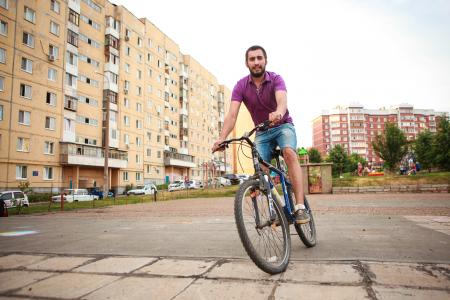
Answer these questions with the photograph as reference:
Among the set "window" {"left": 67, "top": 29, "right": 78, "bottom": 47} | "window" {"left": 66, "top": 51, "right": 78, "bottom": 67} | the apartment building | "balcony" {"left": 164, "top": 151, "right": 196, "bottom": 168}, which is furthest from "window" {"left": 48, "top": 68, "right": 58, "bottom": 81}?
the apartment building

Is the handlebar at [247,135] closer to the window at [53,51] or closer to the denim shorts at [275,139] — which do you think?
the denim shorts at [275,139]

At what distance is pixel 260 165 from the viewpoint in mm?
3012

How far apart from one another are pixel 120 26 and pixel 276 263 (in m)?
48.6

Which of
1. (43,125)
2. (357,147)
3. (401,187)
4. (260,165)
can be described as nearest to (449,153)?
(401,187)

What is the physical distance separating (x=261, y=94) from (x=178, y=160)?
5375cm

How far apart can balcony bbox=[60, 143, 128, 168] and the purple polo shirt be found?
114 ft

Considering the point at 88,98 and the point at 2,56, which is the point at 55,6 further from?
the point at 88,98

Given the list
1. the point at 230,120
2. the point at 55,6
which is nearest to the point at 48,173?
the point at 55,6

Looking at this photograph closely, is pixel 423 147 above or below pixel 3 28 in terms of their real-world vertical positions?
below

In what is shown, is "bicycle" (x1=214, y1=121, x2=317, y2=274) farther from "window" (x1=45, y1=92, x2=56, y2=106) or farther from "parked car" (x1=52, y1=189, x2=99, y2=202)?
"window" (x1=45, y1=92, x2=56, y2=106)

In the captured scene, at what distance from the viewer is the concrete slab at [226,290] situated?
203 cm

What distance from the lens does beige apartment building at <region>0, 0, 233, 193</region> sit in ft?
97.8

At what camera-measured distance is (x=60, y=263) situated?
10.3 ft

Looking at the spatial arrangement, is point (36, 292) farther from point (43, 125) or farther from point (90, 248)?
point (43, 125)
